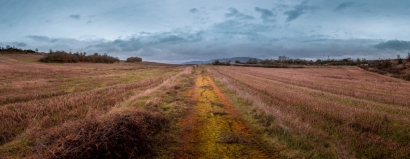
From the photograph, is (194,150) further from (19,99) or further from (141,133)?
(19,99)

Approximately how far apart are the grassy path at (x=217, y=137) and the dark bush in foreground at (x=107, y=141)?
3.42 ft

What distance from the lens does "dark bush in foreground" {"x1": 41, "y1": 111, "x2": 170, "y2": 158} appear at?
18.6 feet

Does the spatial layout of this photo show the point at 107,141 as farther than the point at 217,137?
No

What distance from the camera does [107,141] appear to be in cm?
603

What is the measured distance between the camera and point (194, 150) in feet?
22.2

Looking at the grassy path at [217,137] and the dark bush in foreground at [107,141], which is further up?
the dark bush in foreground at [107,141]

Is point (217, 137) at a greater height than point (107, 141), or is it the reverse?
point (107, 141)

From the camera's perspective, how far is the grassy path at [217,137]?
6582 millimetres

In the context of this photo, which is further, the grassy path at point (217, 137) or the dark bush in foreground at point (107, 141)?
the grassy path at point (217, 137)

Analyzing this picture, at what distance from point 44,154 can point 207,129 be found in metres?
5.05

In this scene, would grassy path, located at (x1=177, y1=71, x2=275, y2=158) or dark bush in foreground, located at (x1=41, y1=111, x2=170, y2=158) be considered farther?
grassy path, located at (x1=177, y1=71, x2=275, y2=158)

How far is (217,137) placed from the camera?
782 centimetres

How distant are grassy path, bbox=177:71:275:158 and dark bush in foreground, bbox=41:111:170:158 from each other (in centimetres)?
104

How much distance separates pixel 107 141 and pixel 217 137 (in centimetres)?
349
